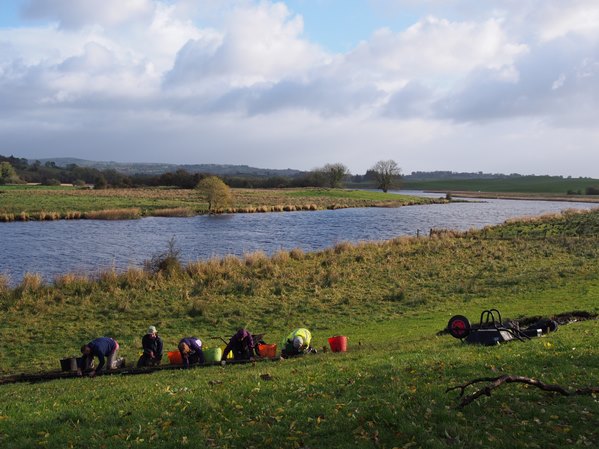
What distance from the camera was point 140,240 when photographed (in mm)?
44969

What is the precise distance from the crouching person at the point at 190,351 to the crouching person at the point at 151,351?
1025 mm

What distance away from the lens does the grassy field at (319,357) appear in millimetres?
7234

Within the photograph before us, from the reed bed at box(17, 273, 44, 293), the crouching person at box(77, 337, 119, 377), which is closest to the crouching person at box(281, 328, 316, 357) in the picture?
the crouching person at box(77, 337, 119, 377)

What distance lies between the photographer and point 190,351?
1367cm

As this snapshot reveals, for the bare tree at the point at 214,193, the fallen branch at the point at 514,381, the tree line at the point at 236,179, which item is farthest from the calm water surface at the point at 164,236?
the tree line at the point at 236,179

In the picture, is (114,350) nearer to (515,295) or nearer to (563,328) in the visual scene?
(563,328)

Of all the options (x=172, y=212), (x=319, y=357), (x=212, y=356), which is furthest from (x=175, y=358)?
(x=172, y=212)

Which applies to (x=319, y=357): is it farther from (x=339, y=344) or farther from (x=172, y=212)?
(x=172, y=212)

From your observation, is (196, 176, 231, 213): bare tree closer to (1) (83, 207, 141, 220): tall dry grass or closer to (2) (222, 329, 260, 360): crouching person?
(1) (83, 207, 141, 220): tall dry grass

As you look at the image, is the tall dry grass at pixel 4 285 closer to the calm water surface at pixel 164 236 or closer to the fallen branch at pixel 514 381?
the calm water surface at pixel 164 236

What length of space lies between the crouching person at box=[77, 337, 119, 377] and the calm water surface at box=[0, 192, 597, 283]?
610 inches

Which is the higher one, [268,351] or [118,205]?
[118,205]

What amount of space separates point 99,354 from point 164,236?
34918mm

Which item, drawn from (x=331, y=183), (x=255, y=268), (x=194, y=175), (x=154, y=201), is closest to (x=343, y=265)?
(x=255, y=268)
